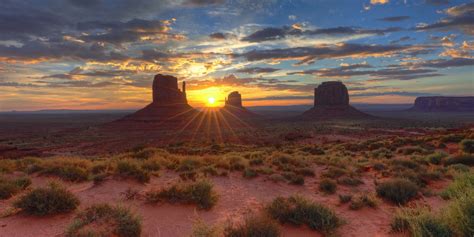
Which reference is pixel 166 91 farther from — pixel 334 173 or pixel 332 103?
pixel 334 173

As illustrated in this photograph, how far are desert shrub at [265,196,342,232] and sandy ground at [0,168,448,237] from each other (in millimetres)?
166

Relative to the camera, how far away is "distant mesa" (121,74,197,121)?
86.6 metres

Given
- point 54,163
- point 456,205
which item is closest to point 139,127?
point 54,163

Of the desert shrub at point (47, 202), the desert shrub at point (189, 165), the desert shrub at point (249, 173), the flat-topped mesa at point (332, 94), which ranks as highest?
the flat-topped mesa at point (332, 94)

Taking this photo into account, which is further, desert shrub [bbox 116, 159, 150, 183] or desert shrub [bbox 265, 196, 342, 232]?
desert shrub [bbox 116, 159, 150, 183]

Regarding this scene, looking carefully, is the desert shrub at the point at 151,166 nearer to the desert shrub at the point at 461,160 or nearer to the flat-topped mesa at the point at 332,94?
the desert shrub at the point at 461,160

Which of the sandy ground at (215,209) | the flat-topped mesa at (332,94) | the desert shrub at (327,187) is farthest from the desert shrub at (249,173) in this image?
the flat-topped mesa at (332,94)

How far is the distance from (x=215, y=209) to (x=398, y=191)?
5.61 m

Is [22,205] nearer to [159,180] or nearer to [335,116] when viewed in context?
[159,180]

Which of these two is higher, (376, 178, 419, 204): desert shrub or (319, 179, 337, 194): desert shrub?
(376, 178, 419, 204): desert shrub

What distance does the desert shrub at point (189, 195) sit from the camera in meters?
6.59

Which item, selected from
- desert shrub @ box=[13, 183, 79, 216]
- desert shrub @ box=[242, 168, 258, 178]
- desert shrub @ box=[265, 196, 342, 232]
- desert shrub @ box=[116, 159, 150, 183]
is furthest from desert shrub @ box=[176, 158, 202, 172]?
desert shrub @ box=[265, 196, 342, 232]

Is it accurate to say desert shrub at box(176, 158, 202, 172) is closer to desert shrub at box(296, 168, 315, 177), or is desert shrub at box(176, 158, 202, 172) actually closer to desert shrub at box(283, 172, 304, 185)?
desert shrub at box(283, 172, 304, 185)

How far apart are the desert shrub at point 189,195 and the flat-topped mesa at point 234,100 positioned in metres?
150
